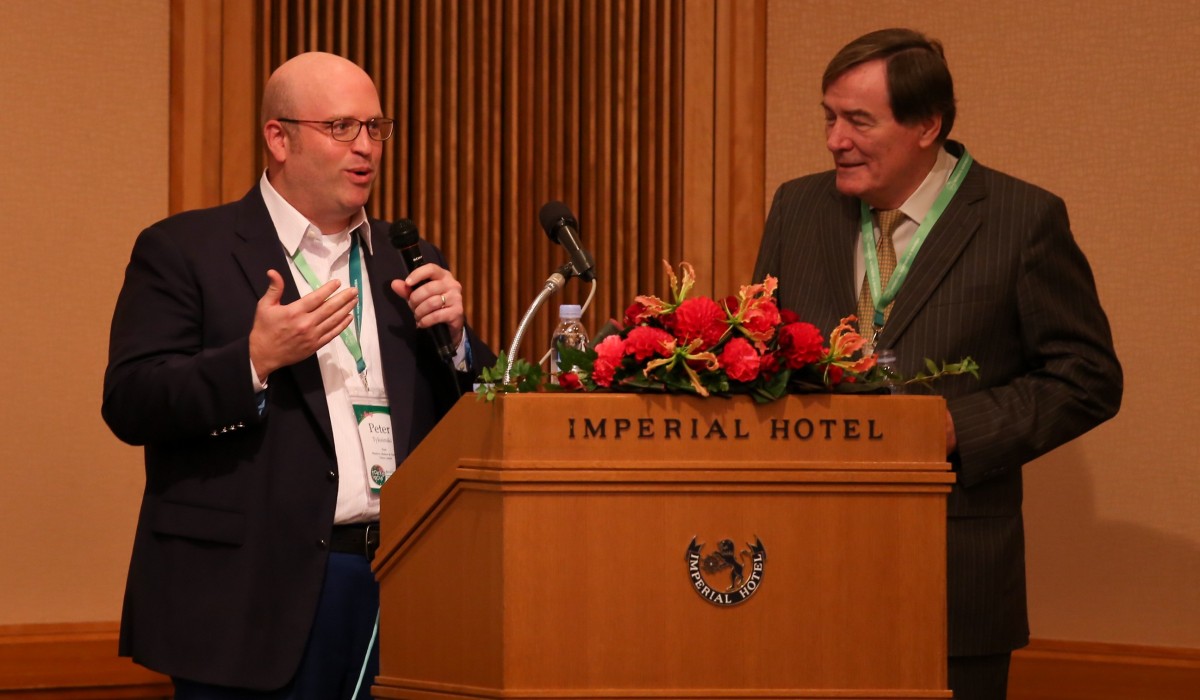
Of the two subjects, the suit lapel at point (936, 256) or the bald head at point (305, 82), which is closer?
the suit lapel at point (936, 256)

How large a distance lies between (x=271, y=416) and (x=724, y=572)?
1.10m

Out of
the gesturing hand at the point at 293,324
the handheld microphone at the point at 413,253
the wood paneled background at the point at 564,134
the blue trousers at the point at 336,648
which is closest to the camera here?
the gesturing hand at the point at 293,324

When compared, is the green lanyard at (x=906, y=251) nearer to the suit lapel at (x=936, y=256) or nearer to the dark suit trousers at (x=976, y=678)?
the suit lapel at (x=936, y=256)

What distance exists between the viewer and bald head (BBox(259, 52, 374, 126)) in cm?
304

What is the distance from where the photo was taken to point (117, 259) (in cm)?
432

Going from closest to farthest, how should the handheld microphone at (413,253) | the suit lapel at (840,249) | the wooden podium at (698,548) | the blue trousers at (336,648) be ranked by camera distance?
1. the wooden podium at (698,548)
2. the blue trousers at (336,648)
3. the handheld microphone at (413,253)
4. the suit lapel at (840,249)

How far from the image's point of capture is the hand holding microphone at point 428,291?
2.85 meters

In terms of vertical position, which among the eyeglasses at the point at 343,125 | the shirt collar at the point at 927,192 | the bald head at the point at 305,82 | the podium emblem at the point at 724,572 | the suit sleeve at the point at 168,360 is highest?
the bald head at the point at 305,82

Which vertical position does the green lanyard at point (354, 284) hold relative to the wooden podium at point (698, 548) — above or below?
above

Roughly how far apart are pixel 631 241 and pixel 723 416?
2.58 m

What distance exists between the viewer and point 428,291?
9.36ft

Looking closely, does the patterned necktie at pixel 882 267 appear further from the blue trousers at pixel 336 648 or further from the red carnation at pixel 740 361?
the blue trousers at pixel 336 648

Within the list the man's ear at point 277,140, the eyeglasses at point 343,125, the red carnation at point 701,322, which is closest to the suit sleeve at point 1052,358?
the red carnation at point 701,322

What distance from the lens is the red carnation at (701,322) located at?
2.16 m
